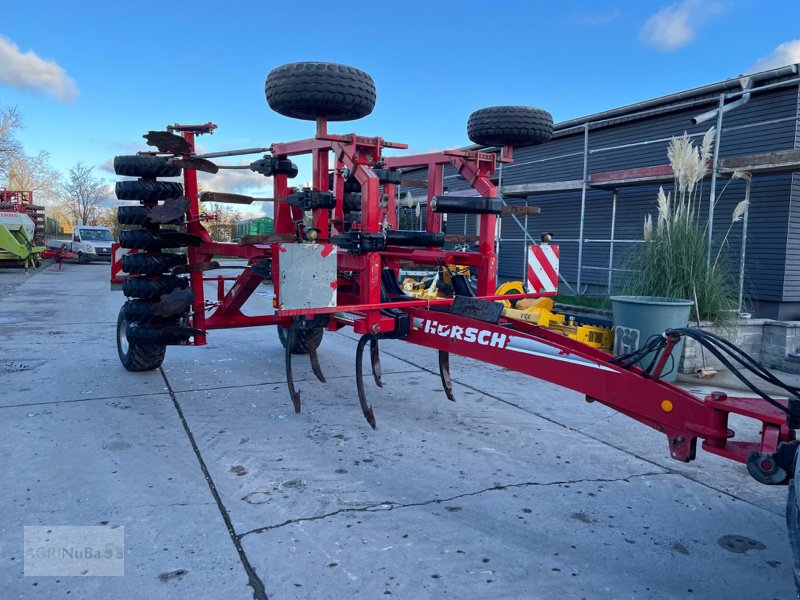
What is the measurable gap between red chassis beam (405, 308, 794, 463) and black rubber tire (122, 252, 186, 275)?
282cm

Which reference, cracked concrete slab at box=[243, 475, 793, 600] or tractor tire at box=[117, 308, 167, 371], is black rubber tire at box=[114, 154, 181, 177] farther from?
cracked concrete slab at box=[243, 475, 793, 600]

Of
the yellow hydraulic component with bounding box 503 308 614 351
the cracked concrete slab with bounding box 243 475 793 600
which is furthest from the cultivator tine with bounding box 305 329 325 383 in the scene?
the yellow hydraulic component with bounding box 503 308 614 351

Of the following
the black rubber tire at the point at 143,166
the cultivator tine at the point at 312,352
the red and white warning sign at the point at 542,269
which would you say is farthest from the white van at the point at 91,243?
the red and white warning sign at the point at 542,269

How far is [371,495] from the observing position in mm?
3520

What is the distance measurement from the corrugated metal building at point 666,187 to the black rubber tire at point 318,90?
4.95 metres

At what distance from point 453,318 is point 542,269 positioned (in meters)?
1.62

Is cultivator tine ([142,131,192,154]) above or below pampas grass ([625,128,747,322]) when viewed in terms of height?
above

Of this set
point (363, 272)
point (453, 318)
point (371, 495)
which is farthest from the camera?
point (363, 272)

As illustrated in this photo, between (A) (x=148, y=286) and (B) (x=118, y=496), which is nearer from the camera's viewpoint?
(B) (x=118, y=496)

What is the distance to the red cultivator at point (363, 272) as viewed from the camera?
2.87 meters

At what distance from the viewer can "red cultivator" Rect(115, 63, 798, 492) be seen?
2869mm

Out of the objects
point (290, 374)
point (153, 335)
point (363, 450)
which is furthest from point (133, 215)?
point (363, 450)

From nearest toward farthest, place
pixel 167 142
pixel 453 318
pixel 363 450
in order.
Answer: pixel 453 318, pixel 363 450, pixel 167 142

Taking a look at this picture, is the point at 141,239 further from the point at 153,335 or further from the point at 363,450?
the point at 363,450
